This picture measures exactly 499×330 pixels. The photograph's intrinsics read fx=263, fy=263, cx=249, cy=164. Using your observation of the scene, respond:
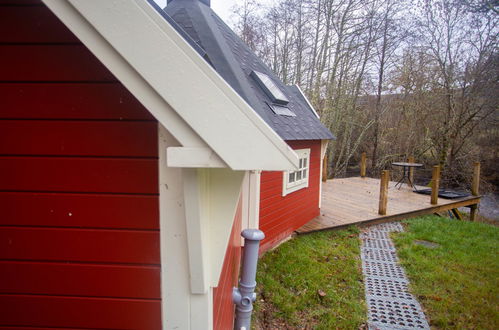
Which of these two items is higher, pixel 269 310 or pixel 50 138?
pixel 50 138

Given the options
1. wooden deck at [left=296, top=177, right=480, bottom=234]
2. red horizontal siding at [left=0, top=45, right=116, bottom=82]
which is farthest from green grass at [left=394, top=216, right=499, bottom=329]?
red horizontal siding at [left=0, top=45, right=116, bottom=82]

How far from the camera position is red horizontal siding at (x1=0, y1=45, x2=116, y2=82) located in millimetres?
1044

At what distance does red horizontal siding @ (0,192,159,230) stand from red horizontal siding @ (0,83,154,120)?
1.10 ft

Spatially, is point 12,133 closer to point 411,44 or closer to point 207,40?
point 207,40

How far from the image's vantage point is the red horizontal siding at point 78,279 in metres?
1.16

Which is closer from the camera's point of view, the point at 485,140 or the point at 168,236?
the point at 168,236

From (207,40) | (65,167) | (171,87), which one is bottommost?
(65,167)

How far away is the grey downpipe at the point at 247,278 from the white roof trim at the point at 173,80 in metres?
1.24

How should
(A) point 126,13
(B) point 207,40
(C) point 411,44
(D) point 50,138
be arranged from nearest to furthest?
(A) point 126,13, (D) point 50,138, (B) point 207,40, (C) point 411,44

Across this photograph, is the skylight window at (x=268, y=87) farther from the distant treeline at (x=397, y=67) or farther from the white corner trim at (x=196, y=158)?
the distant treeline at (x=397, y=67)

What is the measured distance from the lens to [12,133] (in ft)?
3.56

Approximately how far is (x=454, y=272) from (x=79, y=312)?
545 centimetres

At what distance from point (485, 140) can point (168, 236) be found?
17.2 metres

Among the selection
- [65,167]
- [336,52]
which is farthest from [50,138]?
[336,52]
